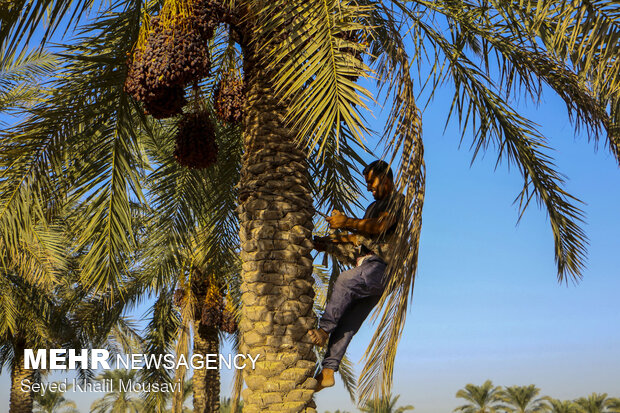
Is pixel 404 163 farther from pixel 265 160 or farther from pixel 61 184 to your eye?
pixel 61 184

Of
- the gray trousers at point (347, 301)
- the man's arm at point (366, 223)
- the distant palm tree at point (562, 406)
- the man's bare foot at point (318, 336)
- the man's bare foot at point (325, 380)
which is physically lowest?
the distant palm tree at point (562, 406)

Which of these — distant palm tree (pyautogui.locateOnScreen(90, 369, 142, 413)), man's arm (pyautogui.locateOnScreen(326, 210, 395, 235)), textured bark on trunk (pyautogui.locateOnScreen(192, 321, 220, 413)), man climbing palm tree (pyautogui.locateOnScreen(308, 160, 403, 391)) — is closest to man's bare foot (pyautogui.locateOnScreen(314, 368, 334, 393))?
man climbing palm tree (pyautogui.locateOnScreen(308, 160, 403, 391))

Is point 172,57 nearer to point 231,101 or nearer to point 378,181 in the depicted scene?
point 231,101

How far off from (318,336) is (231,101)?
250 cm

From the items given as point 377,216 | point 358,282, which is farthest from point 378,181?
point 358,282

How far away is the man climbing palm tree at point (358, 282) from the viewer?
16.5 feet

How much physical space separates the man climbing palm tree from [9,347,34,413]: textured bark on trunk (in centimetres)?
1419

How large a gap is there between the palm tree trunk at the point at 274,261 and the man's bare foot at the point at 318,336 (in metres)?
0.06

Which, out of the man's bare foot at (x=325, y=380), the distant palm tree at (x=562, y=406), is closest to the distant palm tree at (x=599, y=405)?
the distant palm tree at (x=562, y=406)

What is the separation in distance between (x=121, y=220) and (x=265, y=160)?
2.26 m

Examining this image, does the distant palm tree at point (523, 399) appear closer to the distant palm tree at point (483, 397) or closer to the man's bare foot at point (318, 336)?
the distant palm tree at point (483, 397)

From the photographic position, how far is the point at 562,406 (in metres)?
32.0

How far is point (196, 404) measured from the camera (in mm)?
13055

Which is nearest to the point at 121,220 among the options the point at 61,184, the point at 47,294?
the point at 61,184
